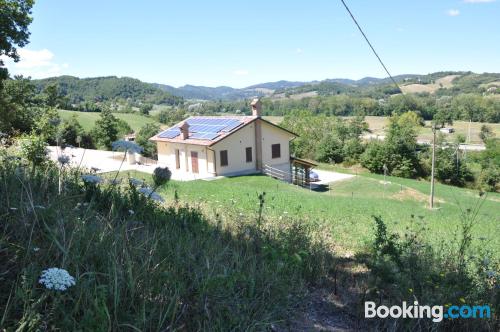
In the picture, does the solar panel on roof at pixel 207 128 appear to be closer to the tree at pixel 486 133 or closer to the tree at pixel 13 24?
the tree at pixel 13 24

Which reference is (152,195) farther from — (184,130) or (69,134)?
(184,130)

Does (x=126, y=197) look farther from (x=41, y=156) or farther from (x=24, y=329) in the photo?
(x=24, y=329)

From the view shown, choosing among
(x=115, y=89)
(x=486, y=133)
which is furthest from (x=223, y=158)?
(x=115, y=89)

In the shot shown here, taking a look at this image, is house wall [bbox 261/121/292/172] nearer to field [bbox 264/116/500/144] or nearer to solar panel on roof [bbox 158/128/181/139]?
solar panel on roof [bbox 158/128/181/139]

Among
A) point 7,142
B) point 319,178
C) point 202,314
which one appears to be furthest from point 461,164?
point 202,314

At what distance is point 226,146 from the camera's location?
31.8 meters

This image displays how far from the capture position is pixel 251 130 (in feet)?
110

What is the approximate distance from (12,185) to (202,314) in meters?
2.23

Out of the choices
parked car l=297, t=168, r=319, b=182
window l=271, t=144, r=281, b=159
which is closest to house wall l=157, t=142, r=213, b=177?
window l=271, t=144, r=281, b=159

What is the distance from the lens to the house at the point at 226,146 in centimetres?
3164

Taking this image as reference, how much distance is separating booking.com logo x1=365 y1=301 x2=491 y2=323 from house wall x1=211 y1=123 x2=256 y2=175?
1108 inches

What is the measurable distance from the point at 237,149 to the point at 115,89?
12758cm

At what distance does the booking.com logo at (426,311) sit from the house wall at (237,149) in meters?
28.2

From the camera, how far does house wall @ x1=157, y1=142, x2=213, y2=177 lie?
31.7 meters
